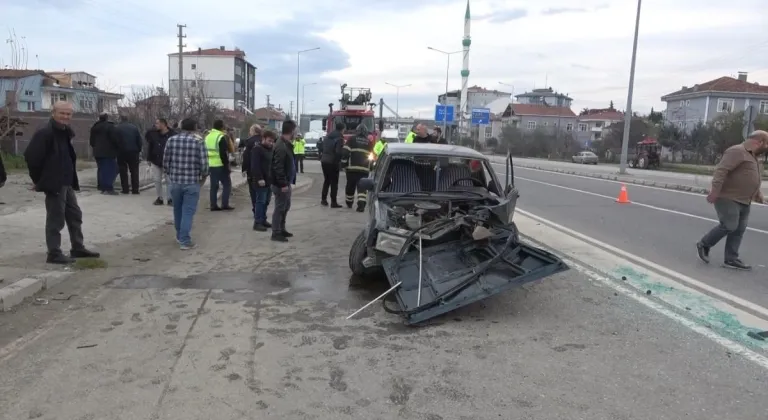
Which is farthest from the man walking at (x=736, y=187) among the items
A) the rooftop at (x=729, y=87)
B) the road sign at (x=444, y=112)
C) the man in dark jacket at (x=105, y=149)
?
the rooftop at (x=729, y=87)

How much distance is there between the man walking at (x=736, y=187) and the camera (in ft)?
24.3

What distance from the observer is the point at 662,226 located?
11.2m

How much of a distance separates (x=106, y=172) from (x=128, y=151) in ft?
2.21

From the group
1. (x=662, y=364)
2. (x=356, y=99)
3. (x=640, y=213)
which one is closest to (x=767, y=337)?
(x=662, y=364)

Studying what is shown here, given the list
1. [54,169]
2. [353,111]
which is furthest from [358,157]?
[353,111]

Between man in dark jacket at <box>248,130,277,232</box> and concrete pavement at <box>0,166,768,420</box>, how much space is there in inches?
123

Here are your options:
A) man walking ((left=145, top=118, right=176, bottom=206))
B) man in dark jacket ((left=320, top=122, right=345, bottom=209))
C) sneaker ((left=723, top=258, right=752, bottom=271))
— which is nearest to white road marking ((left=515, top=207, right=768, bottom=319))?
sneaker ((left=723, top=258, right=752, bottom=271))

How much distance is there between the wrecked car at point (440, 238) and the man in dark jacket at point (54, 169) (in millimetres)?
3297

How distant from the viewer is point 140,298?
5668mm

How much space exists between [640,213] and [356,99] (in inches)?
692

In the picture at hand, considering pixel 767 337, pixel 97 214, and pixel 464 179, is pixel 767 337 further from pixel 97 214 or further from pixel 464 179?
pixel 97 214

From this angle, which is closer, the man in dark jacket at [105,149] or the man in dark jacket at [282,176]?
the man in dark jacket at [282,176]

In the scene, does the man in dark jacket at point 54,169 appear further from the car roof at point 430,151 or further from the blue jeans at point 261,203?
the car roof at point 430,151

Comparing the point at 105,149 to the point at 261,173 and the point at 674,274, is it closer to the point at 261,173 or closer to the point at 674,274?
the point at 261,173
